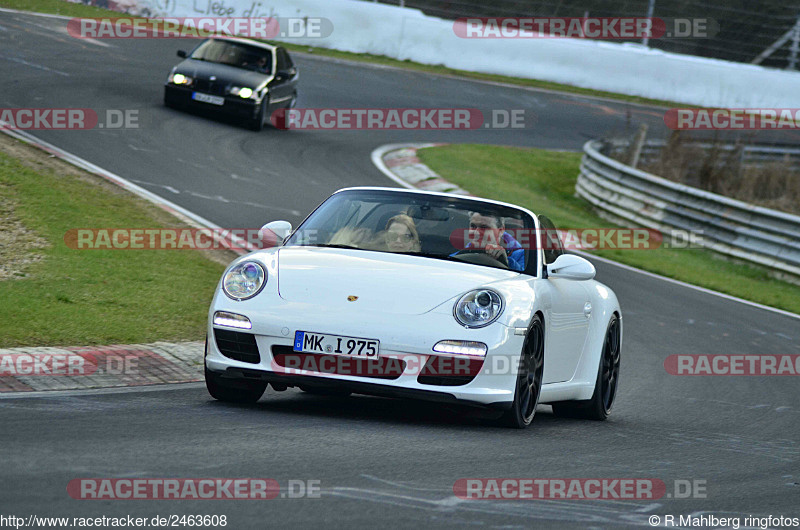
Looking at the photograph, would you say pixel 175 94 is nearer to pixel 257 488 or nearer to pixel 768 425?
pixel 768 425

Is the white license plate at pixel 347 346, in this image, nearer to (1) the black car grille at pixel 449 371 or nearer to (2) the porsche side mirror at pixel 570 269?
(1) the black car grille at pixel 449 371

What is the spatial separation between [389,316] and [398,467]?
1149 mm

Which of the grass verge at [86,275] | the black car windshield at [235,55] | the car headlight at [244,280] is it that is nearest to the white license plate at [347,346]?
the car headlight at [244,280]

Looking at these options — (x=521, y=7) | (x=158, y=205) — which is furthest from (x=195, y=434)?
(x=521, y=7)

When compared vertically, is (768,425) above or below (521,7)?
below

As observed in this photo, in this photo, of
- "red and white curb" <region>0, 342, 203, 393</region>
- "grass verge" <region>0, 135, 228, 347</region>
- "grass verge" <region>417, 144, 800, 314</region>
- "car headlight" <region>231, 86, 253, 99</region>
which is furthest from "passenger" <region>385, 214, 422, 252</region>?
"car headlight" <region>231, 86, 253, 99</region>

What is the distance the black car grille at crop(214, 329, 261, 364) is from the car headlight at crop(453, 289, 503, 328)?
109 cm

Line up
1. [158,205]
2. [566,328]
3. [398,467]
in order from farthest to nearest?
[158,205]
[566,328]
[398,467]

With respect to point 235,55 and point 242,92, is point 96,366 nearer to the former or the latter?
point 242,92

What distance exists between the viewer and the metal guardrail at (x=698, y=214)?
1839 cm

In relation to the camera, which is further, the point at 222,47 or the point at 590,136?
the point at 590,136

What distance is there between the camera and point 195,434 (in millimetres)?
5781

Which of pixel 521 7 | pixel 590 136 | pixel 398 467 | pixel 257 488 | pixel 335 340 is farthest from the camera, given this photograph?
pixel 521 7

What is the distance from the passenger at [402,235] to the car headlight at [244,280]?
94cm
